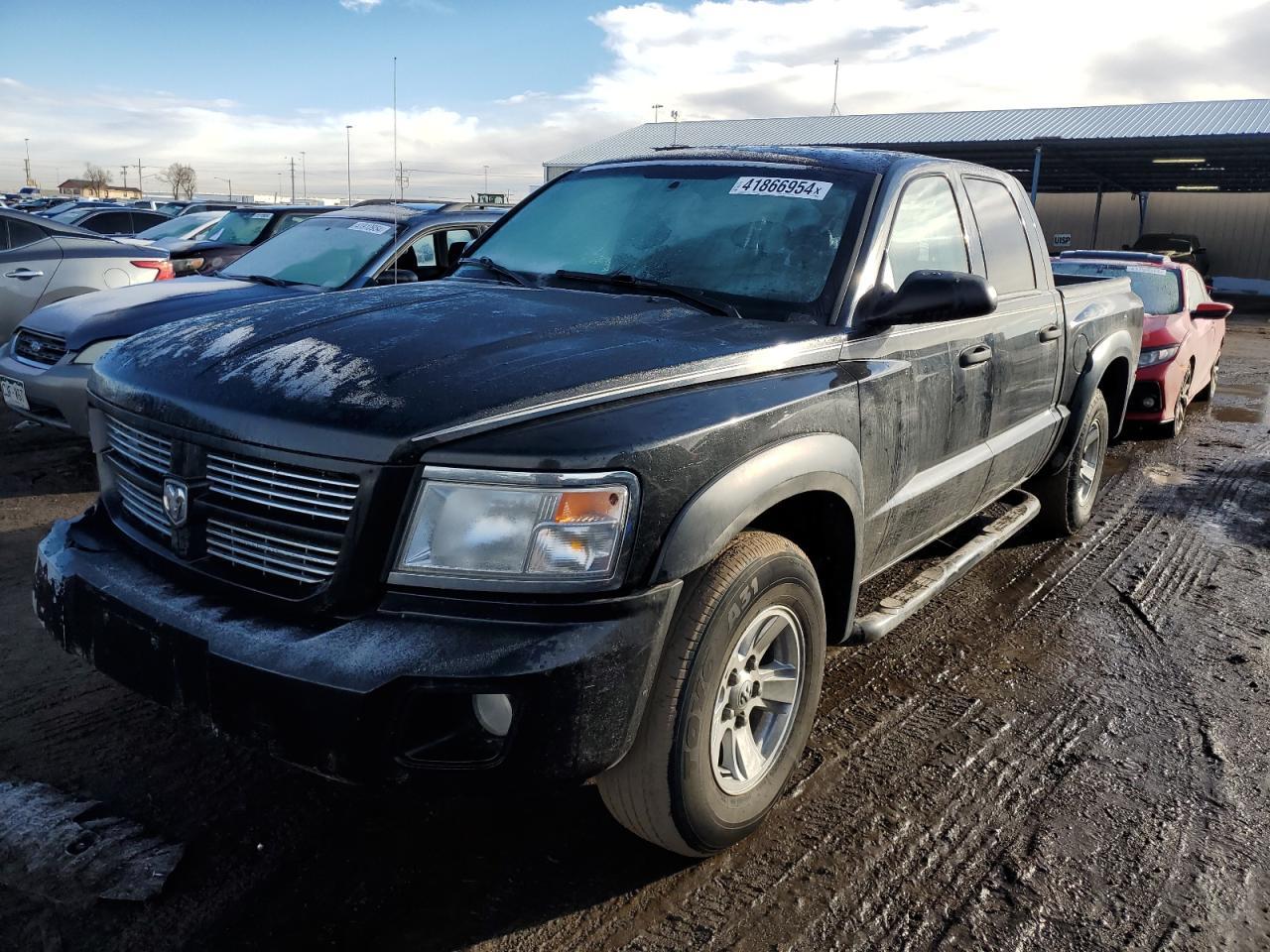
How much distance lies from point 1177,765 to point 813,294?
192cm

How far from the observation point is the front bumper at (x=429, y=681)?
6.44 ft

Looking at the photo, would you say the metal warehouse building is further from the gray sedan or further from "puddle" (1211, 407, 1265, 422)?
the gray sedan

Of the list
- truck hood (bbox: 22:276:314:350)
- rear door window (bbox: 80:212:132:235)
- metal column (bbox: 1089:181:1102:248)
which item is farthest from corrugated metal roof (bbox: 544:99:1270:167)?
truck hood (bbox: 22:276:314:350)

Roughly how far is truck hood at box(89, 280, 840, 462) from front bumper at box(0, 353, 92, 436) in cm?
330

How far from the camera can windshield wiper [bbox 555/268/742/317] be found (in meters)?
3.04

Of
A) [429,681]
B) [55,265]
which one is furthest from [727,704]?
[55,265]

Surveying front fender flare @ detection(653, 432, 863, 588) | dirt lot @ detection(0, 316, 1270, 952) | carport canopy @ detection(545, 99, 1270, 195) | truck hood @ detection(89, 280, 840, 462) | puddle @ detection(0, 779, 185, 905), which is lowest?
dirt lot @ detection(0, 316, 1270, 952)

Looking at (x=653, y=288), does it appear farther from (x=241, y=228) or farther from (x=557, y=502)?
(x=241, y=228)

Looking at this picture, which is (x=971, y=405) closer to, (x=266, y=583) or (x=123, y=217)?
(x=266, y=583)

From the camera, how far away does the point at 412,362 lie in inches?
91.6

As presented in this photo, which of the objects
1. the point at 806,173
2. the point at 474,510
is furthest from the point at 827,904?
the point at 806,173

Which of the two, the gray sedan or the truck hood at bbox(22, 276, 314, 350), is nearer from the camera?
the truck hood at bbox(22, 276, 314, 350)

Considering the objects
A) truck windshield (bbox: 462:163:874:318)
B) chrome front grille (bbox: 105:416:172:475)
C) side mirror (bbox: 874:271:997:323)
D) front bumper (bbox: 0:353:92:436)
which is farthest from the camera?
front bumper (bbox: 0:353:92:436)

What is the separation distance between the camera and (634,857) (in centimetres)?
260
